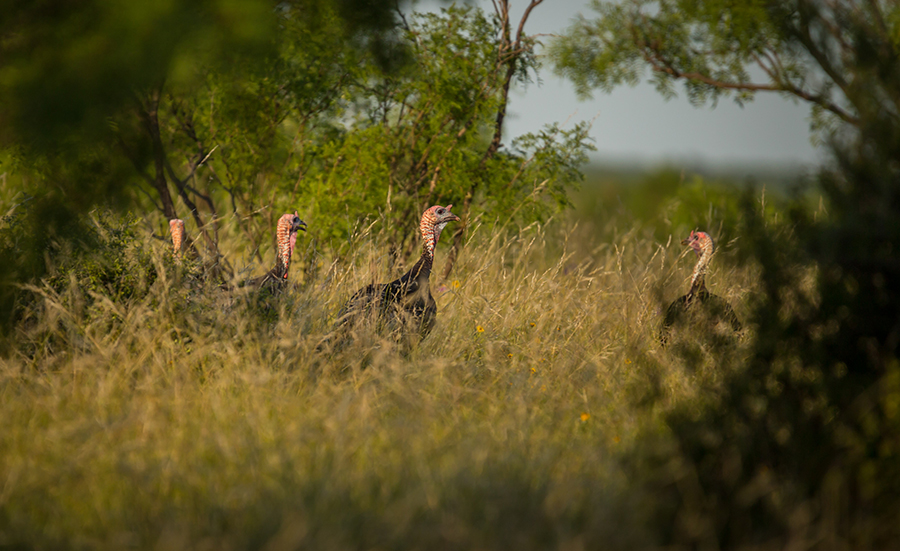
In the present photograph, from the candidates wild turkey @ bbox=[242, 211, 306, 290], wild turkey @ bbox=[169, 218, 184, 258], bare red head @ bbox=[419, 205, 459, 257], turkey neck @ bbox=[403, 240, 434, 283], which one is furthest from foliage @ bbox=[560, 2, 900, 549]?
wild turkey @ bbox=[169, 218, 184, 258]

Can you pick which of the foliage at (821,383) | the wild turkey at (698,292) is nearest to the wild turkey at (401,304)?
the wild turkey at (698,292)

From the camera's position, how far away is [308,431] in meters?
2.86

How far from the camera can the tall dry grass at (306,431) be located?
7.47 ft

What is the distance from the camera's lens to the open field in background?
2277 mm

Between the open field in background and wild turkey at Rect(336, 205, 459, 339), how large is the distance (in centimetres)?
18

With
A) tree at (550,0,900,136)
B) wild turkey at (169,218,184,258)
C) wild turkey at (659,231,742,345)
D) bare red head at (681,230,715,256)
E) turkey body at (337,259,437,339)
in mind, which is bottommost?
turkey body at (337,259,437,339)

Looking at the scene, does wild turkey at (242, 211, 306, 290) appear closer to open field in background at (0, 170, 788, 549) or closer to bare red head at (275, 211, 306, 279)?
bare red head at (275, 211, 306, 279)

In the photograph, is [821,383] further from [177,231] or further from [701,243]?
[177,231]

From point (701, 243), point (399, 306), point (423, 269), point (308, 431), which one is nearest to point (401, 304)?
point (399, 306)

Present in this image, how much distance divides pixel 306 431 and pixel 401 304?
1.88 m

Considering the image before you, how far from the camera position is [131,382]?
11.7ft

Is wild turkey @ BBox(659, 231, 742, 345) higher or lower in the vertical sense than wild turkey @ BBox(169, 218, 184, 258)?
higher

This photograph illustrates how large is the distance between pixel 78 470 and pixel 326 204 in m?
3.98

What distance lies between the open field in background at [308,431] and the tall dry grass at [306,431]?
13 millimetres
